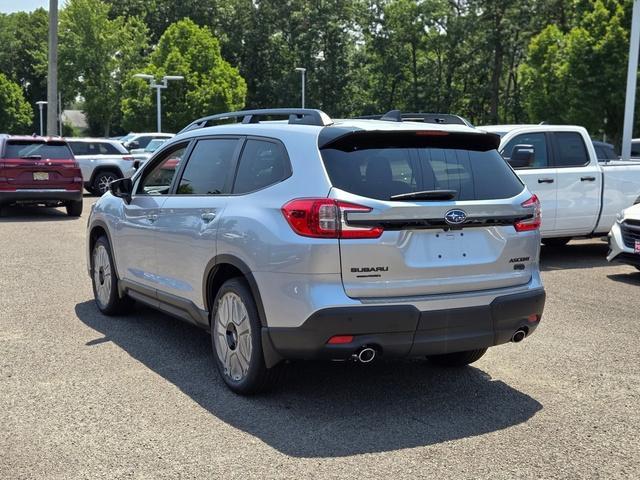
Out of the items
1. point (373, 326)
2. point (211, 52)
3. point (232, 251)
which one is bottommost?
point (373, 326)

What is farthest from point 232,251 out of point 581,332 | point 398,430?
point 581,332

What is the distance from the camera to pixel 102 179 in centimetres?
2350

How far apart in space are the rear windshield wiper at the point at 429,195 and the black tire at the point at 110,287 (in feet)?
11.5

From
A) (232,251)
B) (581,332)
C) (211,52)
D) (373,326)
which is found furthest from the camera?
(211,52)

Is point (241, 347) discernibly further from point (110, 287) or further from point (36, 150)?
point (36, 150)

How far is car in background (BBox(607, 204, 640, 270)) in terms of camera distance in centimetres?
968

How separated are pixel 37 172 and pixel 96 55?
49.1 metres

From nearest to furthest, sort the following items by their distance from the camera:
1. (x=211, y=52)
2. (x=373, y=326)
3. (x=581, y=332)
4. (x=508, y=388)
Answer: (x=373, y=326) < (x=508, y=388) < (x=581, y=332) < (x=211, y=52)

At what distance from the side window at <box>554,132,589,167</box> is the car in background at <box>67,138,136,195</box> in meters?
14.9

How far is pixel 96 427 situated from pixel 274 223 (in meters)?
1.55

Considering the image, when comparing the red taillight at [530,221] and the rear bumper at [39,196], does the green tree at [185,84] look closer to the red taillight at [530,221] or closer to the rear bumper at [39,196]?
the rear bumper at [39,196]

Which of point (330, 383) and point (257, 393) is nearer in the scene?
point (257, 393)

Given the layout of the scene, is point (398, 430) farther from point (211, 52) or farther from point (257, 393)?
point (211, 52)

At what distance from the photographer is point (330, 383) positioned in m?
5.40
